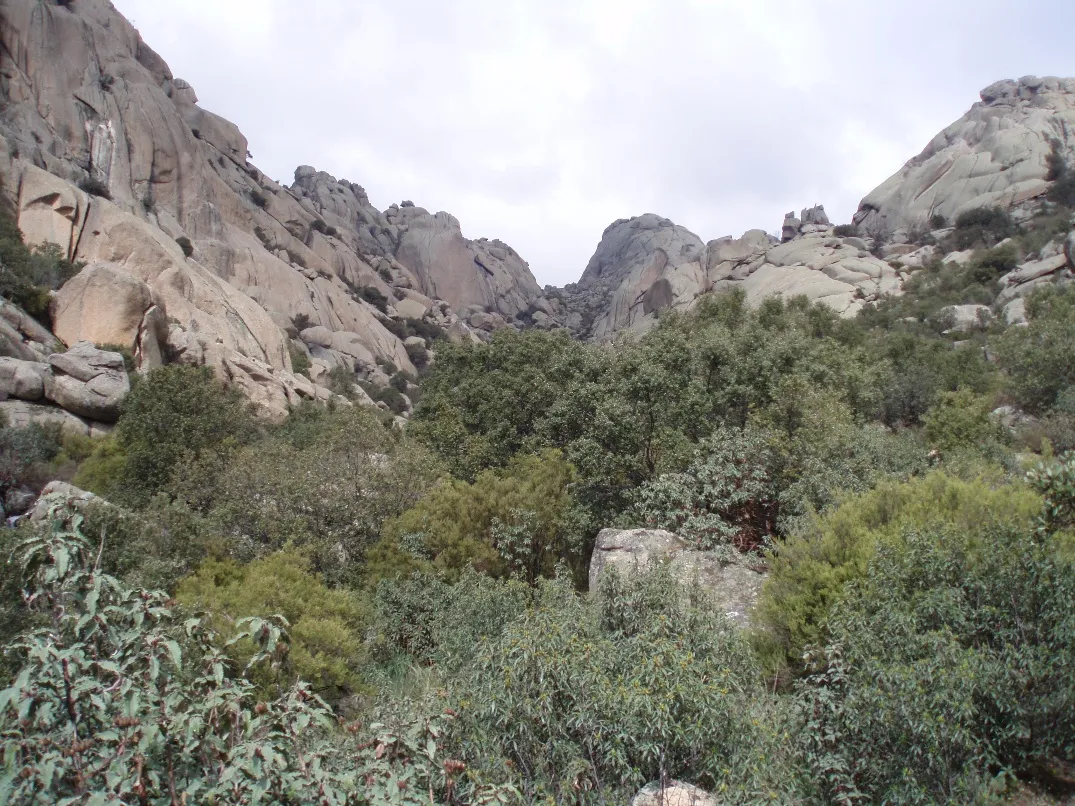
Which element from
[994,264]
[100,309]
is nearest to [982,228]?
[994,264]

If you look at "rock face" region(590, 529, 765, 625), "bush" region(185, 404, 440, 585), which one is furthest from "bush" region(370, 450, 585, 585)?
"rock face" region(590, 529, 765, 625)

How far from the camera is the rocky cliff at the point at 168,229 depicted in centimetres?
3462

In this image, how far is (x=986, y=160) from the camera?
2522 inches

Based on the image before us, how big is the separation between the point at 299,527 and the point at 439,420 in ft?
28.1

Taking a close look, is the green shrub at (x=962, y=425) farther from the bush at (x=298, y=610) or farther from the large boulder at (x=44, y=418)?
the large boulder at (x=44, y=418)

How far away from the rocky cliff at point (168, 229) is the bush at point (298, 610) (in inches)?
809

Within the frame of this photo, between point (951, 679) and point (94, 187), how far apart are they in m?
52.2

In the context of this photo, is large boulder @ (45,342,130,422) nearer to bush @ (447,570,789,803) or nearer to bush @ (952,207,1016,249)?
bush @ (447,570,789,803)

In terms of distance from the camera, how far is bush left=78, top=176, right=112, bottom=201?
1692 inches

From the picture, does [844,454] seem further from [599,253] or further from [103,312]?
[599,253]

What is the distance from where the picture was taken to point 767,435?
47.4 feet

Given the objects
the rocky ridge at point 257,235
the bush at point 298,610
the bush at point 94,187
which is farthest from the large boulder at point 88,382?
the bush at point 94,187

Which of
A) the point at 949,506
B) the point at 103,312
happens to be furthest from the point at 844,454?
the point at 103,312

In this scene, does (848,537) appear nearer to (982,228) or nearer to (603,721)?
(603,721)
